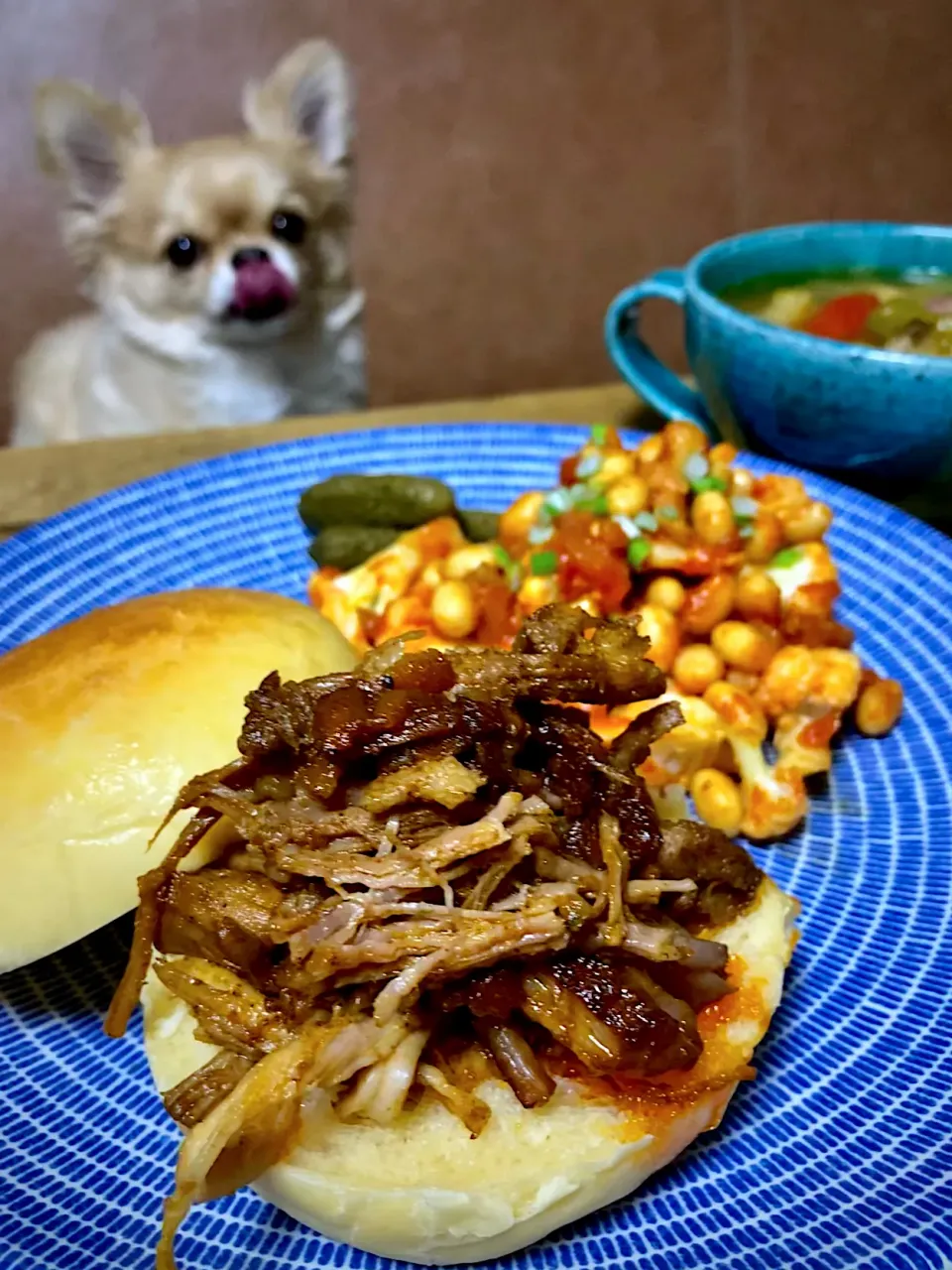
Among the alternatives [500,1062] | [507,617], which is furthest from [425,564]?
[500,1062]

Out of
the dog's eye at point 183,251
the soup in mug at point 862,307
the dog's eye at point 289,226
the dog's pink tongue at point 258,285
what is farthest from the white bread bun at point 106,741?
the dog's eye at point 289,226

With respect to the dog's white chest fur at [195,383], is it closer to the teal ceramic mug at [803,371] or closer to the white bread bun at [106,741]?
the teal ceramic mug at [803,371]

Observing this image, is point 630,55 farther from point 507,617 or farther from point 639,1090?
point 639,1090

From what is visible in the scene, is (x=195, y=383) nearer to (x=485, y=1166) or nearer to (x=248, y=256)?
(x=248, y=256)

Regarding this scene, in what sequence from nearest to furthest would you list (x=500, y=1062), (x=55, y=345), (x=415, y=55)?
(x=500, y=1062) → (x=55, y=345) → (x=415, y=55)

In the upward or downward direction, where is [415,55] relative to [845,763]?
upward

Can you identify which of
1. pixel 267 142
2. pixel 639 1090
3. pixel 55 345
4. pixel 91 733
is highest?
pixel 267 142

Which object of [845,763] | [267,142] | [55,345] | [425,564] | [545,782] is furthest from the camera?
[55,345]
